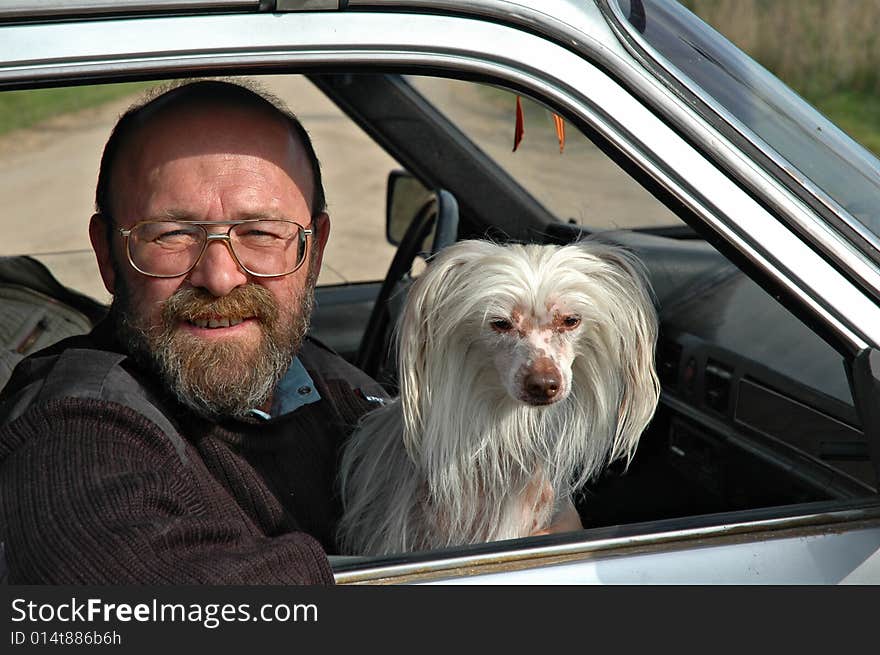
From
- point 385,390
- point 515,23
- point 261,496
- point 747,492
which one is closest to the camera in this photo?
point 515,23

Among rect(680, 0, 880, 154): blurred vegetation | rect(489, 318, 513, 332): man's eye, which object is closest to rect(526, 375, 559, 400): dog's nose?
rect(489, 318, 513, 332): man's eye

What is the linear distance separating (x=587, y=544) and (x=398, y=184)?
103 inches

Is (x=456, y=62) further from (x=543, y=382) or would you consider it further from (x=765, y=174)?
(x=543, y=382)

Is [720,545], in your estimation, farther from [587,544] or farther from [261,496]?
[261,496]

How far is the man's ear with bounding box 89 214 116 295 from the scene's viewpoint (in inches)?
88.5

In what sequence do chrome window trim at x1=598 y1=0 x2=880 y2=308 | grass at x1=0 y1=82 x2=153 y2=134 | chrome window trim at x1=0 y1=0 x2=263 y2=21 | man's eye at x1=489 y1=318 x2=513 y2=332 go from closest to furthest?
chrome window trim at x1=0 y1=0 x2=263 y2=21 → chrome window trim at x1=598 y1=0 x2=880 y2=308 → man's eye at x1=489 y1=318 x2=513 y2=332 → grass at x1=0 y1=82 x2=153 y2=134

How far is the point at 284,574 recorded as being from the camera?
163 cm

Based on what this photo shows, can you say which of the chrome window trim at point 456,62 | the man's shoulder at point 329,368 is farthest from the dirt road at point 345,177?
the man's shoulder at point 329,368

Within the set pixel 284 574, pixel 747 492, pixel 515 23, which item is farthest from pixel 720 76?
pixel 747 492

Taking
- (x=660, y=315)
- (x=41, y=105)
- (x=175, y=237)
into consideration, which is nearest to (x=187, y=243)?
(x=175, y=237)

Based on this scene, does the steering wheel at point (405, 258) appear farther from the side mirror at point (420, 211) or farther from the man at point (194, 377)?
the man at point (194, 377)

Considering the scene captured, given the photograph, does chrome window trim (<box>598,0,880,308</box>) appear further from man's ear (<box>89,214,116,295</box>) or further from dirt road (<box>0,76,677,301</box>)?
A: man's ear (<box>89,214,116,295</box>)

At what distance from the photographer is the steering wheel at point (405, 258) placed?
3258 millimetres

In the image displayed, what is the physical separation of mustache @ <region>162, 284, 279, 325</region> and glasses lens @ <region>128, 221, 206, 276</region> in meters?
0.05
